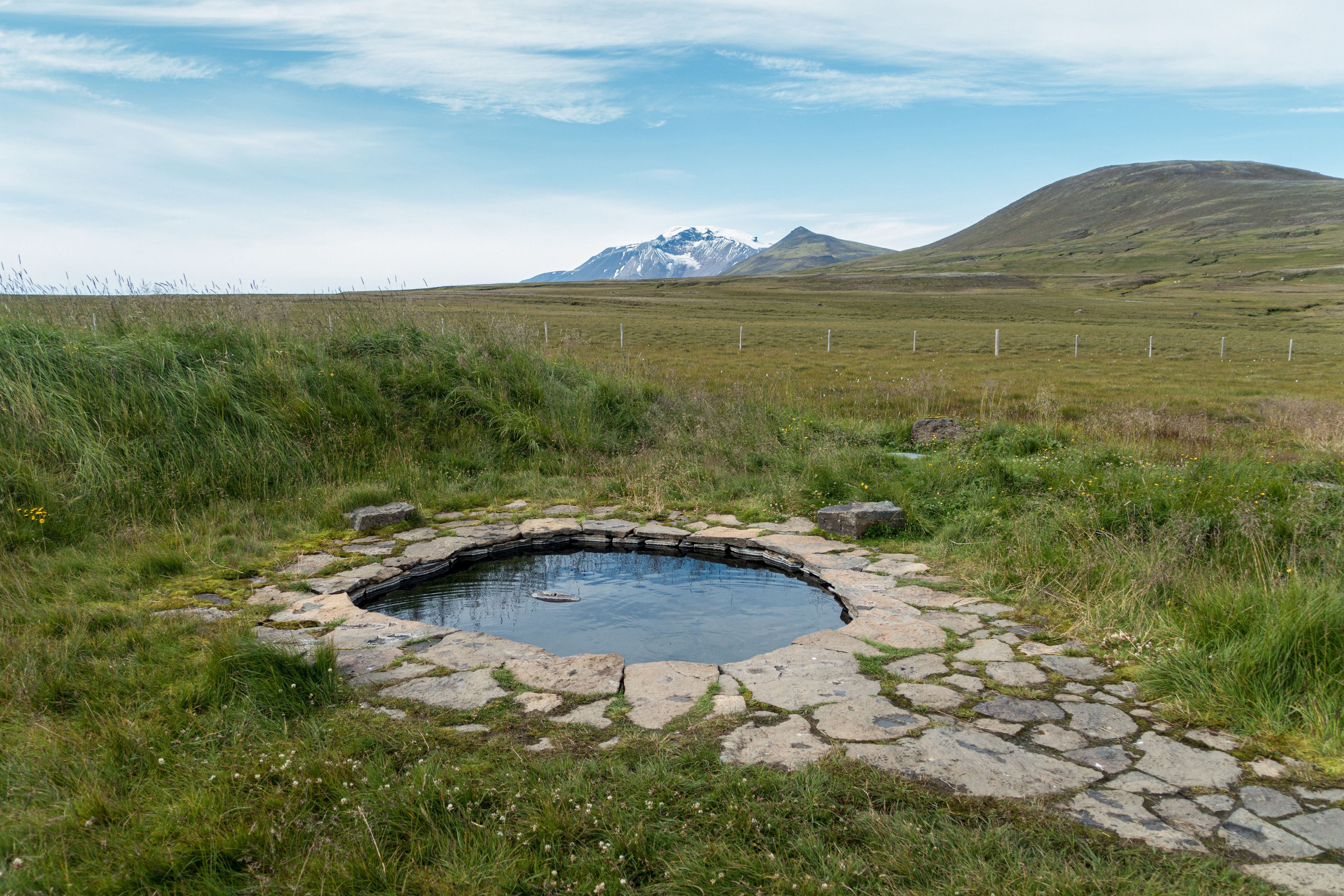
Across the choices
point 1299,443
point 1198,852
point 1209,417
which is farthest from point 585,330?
point 1198,852

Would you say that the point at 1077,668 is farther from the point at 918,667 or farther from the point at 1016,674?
the point at 918,667

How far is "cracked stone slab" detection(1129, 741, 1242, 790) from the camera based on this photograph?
2.88 m

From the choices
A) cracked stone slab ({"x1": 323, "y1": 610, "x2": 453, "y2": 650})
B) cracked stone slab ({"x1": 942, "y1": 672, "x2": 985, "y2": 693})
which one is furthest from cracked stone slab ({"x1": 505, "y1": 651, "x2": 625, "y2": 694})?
cracked stone slab ({"x1": 942, "y1": 672, "x2": 985, "y2": 693})

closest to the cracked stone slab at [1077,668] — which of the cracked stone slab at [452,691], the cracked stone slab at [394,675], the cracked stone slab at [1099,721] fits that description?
the cracked stone slab at [1099,721]

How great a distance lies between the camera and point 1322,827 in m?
2.56

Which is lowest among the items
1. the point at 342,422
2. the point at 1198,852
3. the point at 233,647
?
the point at 1198,852

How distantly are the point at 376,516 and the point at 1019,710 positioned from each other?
206 inches

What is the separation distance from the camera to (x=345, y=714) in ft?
10.9

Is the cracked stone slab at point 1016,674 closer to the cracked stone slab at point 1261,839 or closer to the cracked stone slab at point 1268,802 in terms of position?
the cracked stone slab at point 1268,802

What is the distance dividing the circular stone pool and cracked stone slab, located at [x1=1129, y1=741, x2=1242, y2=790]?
2.03 metres

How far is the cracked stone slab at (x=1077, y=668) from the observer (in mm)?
3828

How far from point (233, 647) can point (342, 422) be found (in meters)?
5.01

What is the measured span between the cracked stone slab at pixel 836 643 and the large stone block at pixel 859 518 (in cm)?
204

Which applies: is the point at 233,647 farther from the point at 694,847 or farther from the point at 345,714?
the point at 694,847
